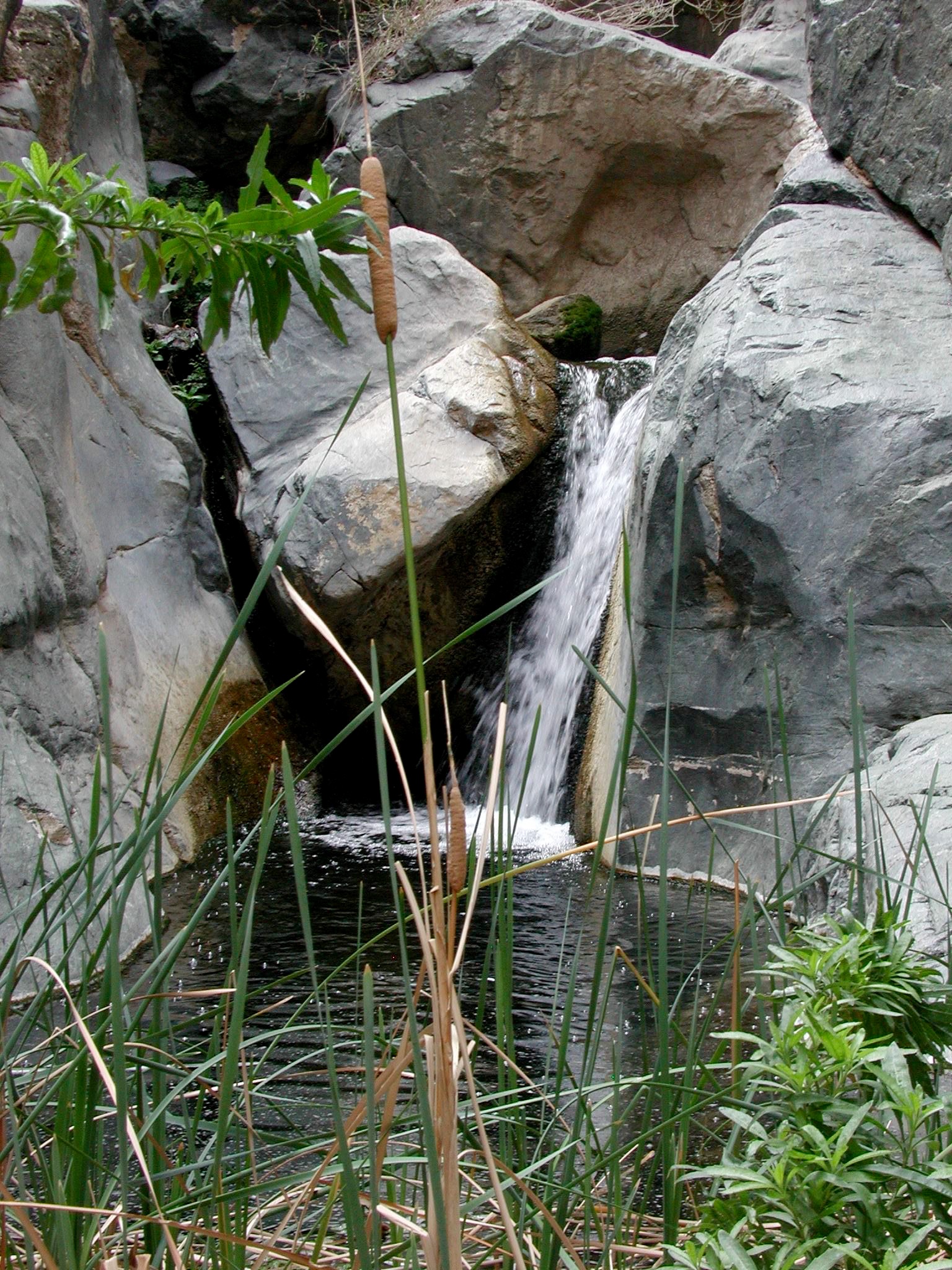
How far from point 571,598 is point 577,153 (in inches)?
144

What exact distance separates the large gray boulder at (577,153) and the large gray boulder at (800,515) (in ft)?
11.5

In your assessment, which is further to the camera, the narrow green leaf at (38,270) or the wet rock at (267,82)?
the wet rock at (267,82)

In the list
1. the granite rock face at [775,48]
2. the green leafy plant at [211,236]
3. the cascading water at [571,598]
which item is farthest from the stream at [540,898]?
the granite rock face at [775,48]

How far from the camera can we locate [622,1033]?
9.44 feet

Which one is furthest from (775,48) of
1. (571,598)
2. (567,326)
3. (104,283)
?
(104,283)

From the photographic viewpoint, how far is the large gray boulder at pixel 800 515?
3686mm

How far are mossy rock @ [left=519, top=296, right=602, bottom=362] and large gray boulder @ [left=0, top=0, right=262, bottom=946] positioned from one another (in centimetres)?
249

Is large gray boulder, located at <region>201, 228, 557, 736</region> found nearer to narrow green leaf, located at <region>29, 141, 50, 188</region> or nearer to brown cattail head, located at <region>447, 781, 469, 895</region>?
narrow green leaf, located at <region>29, 141, 50, 188</region>

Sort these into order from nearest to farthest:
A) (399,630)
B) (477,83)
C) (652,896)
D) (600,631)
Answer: (652,896) → (600,631) → (399,630) → (477,83)

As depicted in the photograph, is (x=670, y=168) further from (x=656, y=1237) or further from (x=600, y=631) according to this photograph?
(x=656, y=1237)

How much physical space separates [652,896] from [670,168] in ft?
19.3

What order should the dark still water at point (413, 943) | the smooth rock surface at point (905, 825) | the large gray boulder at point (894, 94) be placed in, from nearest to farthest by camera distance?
the smooth rock surface at point (905, 825) < the dark still water at point (413, 943) < the large gray boulder at point (894, 94)

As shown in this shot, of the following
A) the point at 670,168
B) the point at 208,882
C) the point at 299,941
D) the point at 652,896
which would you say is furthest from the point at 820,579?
the point at 670,168

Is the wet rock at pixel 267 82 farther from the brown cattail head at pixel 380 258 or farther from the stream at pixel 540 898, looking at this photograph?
the brown cattail head at pixel 380 258
